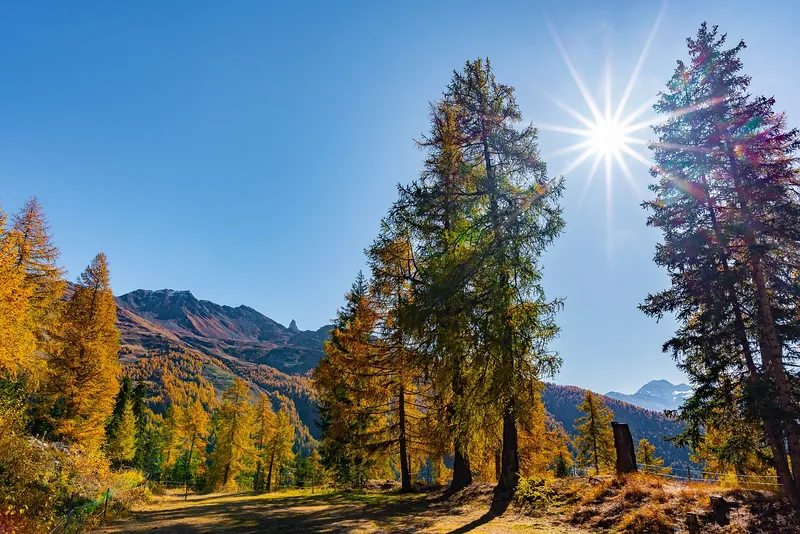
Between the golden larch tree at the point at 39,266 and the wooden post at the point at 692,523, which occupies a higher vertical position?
the golden larch tree at the point at 39,266

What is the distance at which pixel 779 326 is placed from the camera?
12578 millimetres

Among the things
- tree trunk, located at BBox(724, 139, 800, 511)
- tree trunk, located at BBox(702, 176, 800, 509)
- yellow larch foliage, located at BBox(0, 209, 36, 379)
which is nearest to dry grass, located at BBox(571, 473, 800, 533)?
tree trunk, located at BBox(702, 176, 800, 509)

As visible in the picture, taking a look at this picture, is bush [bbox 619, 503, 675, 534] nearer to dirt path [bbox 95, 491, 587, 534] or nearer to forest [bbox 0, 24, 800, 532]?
dirt path [bbox 95, 491, 587, 534]

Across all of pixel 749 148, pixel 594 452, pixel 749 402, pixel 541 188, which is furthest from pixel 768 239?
pixel 594 452

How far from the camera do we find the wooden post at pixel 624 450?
541 inches

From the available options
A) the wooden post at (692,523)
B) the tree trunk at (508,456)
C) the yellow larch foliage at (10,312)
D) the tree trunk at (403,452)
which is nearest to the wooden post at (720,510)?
the wooden post at (692,523)

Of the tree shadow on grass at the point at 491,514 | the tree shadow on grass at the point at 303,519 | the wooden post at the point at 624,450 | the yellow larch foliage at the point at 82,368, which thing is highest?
the yellow larch foliage at the point at 82,368

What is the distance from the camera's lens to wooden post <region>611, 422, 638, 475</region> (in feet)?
45.1

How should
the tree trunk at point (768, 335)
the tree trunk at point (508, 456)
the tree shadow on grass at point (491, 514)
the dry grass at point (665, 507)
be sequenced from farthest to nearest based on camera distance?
the tree trunk at point (508, 456) < the tree trunk at point (768, 335) < the tree shadow on grass at point (491, 514) < the dry grass at point (665, 507)

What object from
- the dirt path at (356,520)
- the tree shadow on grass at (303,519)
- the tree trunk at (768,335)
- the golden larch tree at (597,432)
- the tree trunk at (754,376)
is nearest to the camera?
the tree trunk at (768,335)

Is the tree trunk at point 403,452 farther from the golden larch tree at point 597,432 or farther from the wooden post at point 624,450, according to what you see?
the golden larch tree at point 597,432

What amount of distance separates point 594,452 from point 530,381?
32.5 m

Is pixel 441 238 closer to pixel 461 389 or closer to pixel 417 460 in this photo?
pixel 461 389

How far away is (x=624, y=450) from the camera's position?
14.0m
